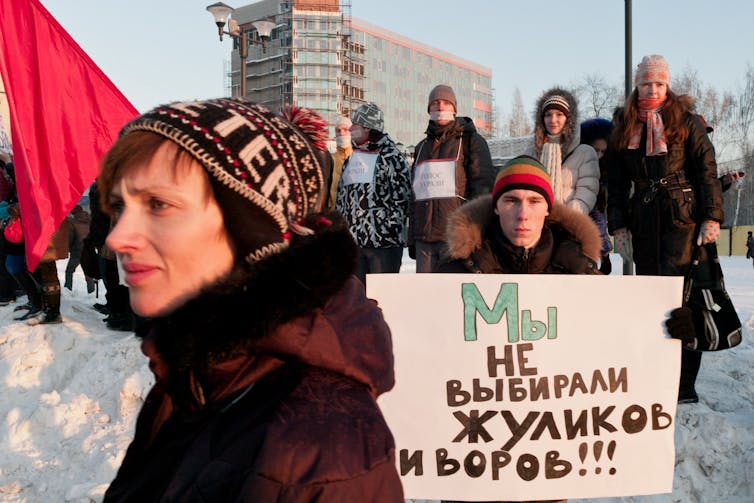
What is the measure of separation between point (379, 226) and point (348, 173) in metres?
0.62

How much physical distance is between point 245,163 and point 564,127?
4.44 meters

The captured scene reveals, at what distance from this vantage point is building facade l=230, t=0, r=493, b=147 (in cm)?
8344

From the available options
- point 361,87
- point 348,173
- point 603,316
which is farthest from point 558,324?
point 361,87

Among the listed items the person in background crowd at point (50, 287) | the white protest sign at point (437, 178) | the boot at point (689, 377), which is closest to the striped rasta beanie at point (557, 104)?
the white protest sign at point (437, 178)

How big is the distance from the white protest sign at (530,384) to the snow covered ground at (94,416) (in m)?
0.21

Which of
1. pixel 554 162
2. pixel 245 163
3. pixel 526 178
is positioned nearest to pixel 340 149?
pixel 554 162

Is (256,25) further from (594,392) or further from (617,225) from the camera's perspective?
(594,392)

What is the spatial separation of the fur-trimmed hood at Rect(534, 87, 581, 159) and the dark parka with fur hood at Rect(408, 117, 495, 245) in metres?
0.51

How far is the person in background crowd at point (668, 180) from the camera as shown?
15.0 feet

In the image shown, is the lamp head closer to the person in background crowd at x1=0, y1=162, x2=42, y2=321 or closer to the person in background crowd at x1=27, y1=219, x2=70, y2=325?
the person in background crowd at x1=0, y1=162, x2=42, y2=321

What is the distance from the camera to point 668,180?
4.67 metres

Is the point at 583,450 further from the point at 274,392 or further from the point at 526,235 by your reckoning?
the point at 274,392

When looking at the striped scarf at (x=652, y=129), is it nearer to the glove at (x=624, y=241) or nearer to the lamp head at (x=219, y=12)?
the glove at (x=624, y=241)

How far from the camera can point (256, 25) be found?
50.2 feet
